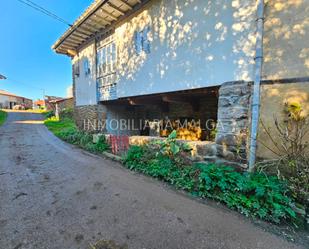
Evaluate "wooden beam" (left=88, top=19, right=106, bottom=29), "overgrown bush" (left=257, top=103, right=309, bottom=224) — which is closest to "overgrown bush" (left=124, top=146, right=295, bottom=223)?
"overgrown bush" (left=257, top=103, right=309, bottom=224)

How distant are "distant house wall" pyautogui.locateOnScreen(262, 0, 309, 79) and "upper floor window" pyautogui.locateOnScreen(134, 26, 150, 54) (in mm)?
3561

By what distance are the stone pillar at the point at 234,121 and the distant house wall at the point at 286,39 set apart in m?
0.58

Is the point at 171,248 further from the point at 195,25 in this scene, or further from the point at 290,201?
the point at 195,25

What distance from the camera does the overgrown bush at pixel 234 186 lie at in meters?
2.51

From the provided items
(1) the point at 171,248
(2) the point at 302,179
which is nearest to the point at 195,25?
(2) the point at 302,179

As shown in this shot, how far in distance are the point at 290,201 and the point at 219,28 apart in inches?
152

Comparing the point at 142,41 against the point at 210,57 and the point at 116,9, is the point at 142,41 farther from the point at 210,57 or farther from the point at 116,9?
the point at 210,57

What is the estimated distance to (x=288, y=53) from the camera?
10.0ft

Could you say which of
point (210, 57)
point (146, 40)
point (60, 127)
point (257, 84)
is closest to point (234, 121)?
point (257, 84)

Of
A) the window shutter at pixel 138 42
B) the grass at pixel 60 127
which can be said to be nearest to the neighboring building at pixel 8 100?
the grass at pixel 60 127

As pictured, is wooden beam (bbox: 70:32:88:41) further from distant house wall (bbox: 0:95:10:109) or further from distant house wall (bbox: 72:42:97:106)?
distant house wall (bbox: 0:95:10:109)

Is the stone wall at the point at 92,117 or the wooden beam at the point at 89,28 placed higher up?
the wooden beam at the point at 89,28

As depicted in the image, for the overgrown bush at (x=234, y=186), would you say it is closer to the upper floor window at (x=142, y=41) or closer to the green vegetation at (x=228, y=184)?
the green vegetation at (x=228, y=184)

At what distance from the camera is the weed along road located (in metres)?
2.03
